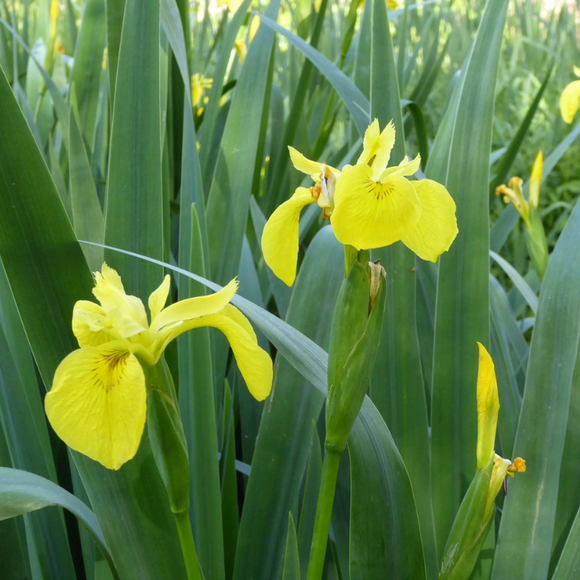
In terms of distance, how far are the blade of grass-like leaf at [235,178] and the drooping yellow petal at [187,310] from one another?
34 centimetres

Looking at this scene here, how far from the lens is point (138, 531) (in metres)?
0.41

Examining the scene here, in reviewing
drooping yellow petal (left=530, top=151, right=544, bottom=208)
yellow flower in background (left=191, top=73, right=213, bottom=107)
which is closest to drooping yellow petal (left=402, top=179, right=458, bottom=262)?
drooping yellow petal (left=530, top=151, right=544, bottom=208)

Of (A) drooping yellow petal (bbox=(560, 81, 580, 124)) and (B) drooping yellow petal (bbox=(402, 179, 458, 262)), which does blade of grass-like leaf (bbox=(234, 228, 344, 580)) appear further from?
(A) drooping yellow petal (bbox=(560, 81, 580, 124))

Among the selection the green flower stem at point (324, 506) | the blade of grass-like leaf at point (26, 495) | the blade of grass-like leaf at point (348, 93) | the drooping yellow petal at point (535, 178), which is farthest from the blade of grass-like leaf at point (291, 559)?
the drooping yellow petal at point (535, 178)

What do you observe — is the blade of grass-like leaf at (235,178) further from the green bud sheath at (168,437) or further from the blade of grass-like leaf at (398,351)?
the green bud sheath at (168,437)

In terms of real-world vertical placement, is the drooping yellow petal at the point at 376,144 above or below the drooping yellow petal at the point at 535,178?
above

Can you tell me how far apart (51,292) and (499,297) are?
2.27 ft

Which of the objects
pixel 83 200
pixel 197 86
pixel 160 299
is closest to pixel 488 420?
pixel 160 299

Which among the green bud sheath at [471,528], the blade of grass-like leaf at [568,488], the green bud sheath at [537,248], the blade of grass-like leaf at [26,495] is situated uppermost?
the green bud sheath at [537,248]

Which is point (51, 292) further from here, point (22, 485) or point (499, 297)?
point (499, 297)

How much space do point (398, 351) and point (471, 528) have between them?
0.19 meters

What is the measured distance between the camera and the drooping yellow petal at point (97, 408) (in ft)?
0.92

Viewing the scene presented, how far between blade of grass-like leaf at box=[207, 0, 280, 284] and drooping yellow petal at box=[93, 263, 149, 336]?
0.32 metres

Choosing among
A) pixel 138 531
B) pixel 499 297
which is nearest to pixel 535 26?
pixel 499 297
